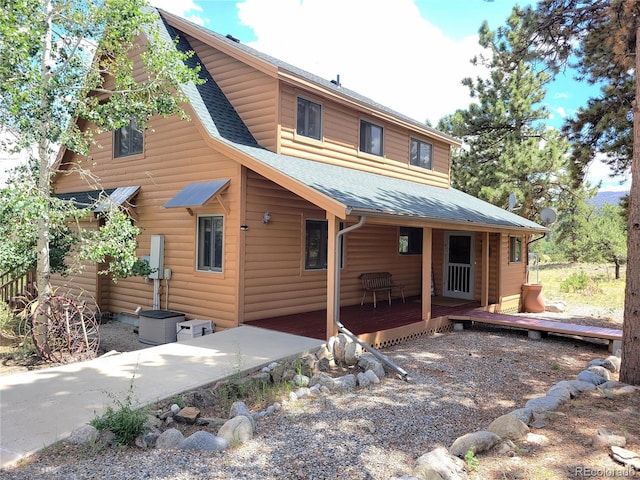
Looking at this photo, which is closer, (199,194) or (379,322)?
(199,194)

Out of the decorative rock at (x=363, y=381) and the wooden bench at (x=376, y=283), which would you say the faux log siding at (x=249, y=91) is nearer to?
the wooden bench at (x=376, y=283)

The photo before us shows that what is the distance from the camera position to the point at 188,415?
4.50 meters

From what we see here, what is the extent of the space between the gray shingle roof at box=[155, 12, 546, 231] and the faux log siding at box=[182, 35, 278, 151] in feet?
0.50

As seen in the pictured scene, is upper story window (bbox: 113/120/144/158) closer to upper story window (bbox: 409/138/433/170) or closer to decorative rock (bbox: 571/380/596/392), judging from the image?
upper story window (bbox: 409/138/433/170)

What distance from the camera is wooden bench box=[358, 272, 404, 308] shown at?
36.0 feet

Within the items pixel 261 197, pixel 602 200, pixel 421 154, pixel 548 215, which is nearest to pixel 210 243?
pixel 261 197

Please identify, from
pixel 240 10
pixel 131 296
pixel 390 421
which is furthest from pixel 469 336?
pixel 240 10

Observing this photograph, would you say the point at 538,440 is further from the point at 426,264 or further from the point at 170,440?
the point at 426,264

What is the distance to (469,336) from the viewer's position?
9.23m

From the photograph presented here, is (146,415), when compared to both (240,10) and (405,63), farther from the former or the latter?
(405,63)

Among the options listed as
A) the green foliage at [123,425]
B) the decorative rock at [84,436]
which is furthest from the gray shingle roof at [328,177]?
the decorative rock at [84,436]

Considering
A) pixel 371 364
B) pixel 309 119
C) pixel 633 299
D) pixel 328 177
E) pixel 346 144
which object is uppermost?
pixel 309 119

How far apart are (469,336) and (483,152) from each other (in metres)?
14.7
